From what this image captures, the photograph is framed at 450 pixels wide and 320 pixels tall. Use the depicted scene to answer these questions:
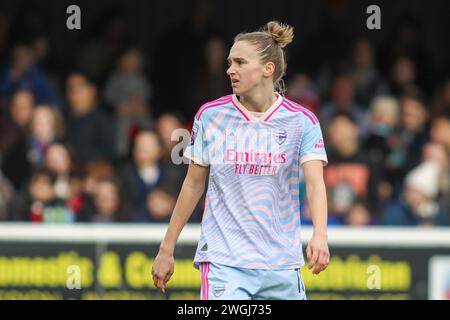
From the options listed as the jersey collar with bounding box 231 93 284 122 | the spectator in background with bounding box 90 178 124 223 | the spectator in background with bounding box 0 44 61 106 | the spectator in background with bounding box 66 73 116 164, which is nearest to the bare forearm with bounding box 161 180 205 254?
the jersey collar with bounding box 231 93 284 122

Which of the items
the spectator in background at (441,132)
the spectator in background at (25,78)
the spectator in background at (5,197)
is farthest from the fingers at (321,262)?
the spectator in background at (25,78)

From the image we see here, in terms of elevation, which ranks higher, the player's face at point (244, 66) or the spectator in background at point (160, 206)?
the player's face at point (244, 66)

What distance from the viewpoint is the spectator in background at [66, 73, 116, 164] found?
13.4 meters

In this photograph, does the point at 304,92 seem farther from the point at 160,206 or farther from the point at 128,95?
the point at 160,206

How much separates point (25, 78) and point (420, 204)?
15.4 feet

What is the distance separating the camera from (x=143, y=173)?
12539mm

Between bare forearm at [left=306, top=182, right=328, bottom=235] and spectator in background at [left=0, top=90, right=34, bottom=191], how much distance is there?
682 centimetres

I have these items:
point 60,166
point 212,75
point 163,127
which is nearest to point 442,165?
point 163,127

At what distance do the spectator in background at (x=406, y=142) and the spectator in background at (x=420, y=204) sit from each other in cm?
37

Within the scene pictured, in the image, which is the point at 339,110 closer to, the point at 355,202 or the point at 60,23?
the point at 355,202

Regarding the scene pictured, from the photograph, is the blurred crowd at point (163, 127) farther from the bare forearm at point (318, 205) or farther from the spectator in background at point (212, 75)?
the bare forearm at point (318, 205)

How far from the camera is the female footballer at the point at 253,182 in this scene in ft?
21.8

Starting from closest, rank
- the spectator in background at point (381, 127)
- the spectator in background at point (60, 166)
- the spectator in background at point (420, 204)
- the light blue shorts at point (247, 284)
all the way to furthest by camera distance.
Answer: the light blue shorts at point (247, 284), the spectator in background at point (420, 204), the spectator in background at point (60, 166), the spectator in background at point (381, 127)

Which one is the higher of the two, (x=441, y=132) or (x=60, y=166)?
(x=441, y=132)
